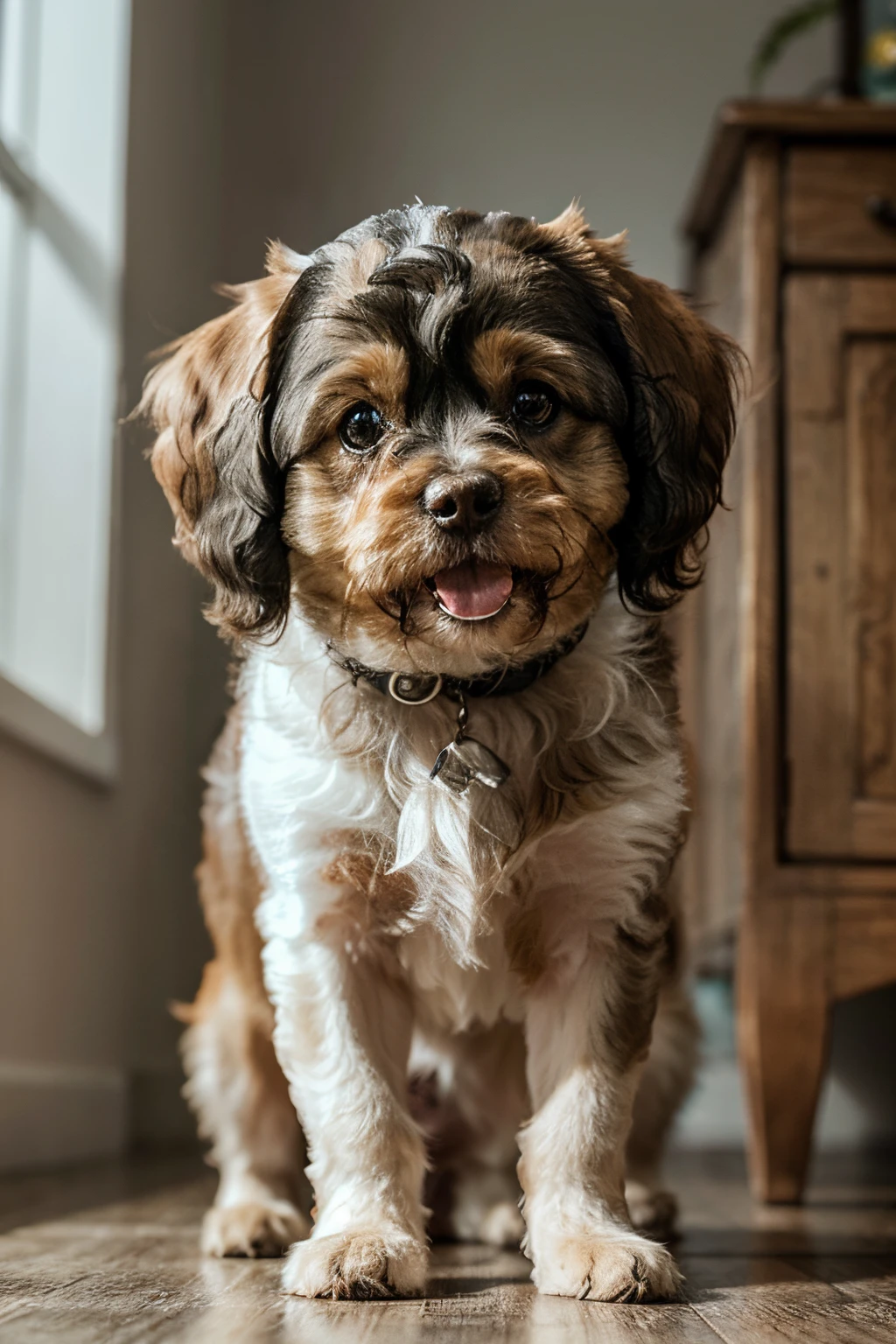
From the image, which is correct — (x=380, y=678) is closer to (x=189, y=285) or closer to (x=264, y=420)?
(x=264, y=420)

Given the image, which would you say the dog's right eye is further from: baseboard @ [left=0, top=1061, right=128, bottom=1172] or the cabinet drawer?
baseboard @ [left=0, top=1061, right=128, bottom=1172]

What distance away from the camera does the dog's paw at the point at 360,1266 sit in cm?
139

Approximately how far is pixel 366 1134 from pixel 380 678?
447mm

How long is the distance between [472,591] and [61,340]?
183cm

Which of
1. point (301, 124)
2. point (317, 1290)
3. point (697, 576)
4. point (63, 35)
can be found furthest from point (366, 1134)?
point (301, 124)

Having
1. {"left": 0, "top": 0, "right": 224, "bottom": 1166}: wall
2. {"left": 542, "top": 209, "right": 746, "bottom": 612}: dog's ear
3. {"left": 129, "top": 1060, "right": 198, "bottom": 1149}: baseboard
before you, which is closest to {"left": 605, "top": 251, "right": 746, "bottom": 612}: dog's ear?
{"left": 542, "top": 209, "right": 746, "bottom": 612}: dog's ear

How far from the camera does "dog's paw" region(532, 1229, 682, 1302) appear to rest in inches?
54.2

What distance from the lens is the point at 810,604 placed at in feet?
7.90

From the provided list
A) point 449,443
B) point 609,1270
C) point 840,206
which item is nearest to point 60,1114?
point 609,1270

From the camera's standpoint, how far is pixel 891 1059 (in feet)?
11.1

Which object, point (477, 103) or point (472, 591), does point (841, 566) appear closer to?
point (472, 591)

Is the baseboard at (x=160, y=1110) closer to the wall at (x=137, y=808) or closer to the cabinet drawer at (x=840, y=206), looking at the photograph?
the wall at (x=137, y=808)

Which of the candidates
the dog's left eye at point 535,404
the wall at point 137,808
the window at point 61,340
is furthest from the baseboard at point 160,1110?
the dog's left eye at point 535,404

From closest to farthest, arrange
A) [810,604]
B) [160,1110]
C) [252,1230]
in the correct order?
[252,1230] < [810,604] < [160,1110]
